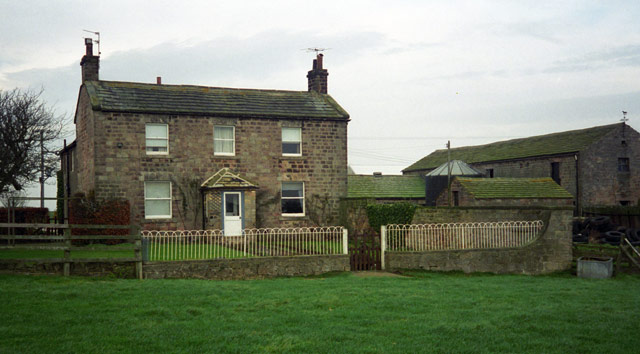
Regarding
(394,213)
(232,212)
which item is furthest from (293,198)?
(394,213)

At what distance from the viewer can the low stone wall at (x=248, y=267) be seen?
16.8 metres

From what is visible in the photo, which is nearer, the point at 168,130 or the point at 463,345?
the point at 463,345

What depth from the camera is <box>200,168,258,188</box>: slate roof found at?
2575 centimetres

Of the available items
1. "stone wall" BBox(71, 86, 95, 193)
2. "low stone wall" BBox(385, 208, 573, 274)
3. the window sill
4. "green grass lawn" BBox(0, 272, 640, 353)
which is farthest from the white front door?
"green grass lawn" BBox(0, 272, 640, 353)

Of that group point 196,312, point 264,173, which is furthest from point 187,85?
point 196,312

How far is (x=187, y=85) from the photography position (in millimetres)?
28594

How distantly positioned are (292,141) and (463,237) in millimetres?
11377

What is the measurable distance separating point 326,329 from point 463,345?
89.5 inches

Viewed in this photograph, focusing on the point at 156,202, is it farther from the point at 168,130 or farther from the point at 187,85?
the point at 187,85

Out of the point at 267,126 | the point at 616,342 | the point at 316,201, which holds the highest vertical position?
the point at 267,126

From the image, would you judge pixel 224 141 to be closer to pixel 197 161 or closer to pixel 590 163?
pixel 197 161

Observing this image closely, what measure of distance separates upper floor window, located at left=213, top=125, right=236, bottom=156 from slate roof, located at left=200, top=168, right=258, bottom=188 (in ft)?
3.91

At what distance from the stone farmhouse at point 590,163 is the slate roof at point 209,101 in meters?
19.8

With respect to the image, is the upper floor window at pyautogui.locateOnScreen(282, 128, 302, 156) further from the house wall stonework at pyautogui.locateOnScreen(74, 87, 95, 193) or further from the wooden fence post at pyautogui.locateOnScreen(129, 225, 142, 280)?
the wooden fence post at pyautogui.locateOnScreen(129, 225, 142, 280)
